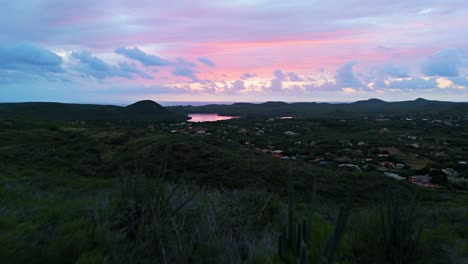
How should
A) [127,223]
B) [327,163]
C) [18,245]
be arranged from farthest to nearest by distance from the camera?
1. [327,163]
2. [127,223]
3. [18,245]

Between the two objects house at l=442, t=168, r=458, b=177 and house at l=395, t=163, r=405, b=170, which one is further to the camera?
house at l=395, t=163, r=405, b=170

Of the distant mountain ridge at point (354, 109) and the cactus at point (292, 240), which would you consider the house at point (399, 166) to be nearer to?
the cactus at point (292, 240)

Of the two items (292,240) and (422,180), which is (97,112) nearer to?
(422,180)

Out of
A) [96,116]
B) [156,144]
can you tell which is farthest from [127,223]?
[96,116]

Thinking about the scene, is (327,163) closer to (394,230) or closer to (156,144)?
(156,144)

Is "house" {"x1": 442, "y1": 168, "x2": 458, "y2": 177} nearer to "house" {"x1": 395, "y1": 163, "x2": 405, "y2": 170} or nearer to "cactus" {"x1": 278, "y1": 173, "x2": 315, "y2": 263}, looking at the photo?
"house" {"x1": 395, "y1": 163, "x2": 405, "y2": 170}

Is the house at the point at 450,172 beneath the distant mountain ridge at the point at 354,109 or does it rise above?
beneath

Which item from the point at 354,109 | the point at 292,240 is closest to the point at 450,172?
the point at 292,240

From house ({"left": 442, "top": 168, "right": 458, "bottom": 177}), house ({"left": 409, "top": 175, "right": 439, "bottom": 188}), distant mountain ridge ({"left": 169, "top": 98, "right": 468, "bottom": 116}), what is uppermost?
distant mountain ridge ({"left": 169, "top": 98, "right": 468, "bottom": 116})

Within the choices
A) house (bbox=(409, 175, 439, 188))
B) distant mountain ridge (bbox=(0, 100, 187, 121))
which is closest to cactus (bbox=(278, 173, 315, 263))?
house (bbox=(409, 175, 439, 188))

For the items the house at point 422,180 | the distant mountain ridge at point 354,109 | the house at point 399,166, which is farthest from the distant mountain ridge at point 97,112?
the house at point 422,180

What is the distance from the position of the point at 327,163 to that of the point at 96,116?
222 ft

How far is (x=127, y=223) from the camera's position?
3932mm

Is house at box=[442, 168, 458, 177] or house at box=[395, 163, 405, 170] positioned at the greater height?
house at box=[395, 163, 405, 170]
